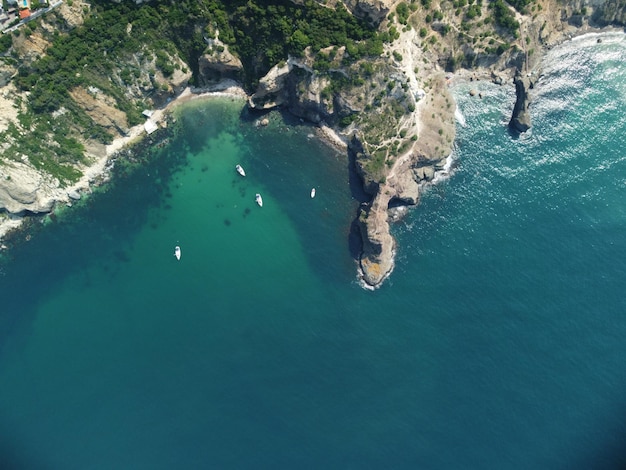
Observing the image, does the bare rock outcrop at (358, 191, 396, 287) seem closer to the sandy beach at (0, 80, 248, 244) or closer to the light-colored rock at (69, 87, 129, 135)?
the sandy beach at (0, 80, 248, 244)

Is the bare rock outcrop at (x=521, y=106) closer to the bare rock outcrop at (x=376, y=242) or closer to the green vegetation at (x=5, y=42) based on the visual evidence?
the bare rock outcrop at (x=376, y=242)

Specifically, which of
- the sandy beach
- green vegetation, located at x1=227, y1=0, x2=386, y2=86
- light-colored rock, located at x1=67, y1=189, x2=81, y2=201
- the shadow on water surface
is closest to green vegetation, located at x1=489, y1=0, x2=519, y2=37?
green vegetation, located at x1=227, y1=0, x2=386, y2=86

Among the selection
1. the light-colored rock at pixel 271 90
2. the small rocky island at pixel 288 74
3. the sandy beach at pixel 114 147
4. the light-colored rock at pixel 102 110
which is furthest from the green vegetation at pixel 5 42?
the light-colored rock at pixel 271 90

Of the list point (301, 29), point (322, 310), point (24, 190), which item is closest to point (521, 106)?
point (301, 29)

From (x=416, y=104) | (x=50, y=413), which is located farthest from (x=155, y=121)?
(x=50, y=413)

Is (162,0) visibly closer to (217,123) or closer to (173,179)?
(217,123)

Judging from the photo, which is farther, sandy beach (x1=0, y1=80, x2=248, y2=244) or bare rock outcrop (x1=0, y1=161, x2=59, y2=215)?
sandy beach (x1=0, y1=80, x2=248, y2=244)
